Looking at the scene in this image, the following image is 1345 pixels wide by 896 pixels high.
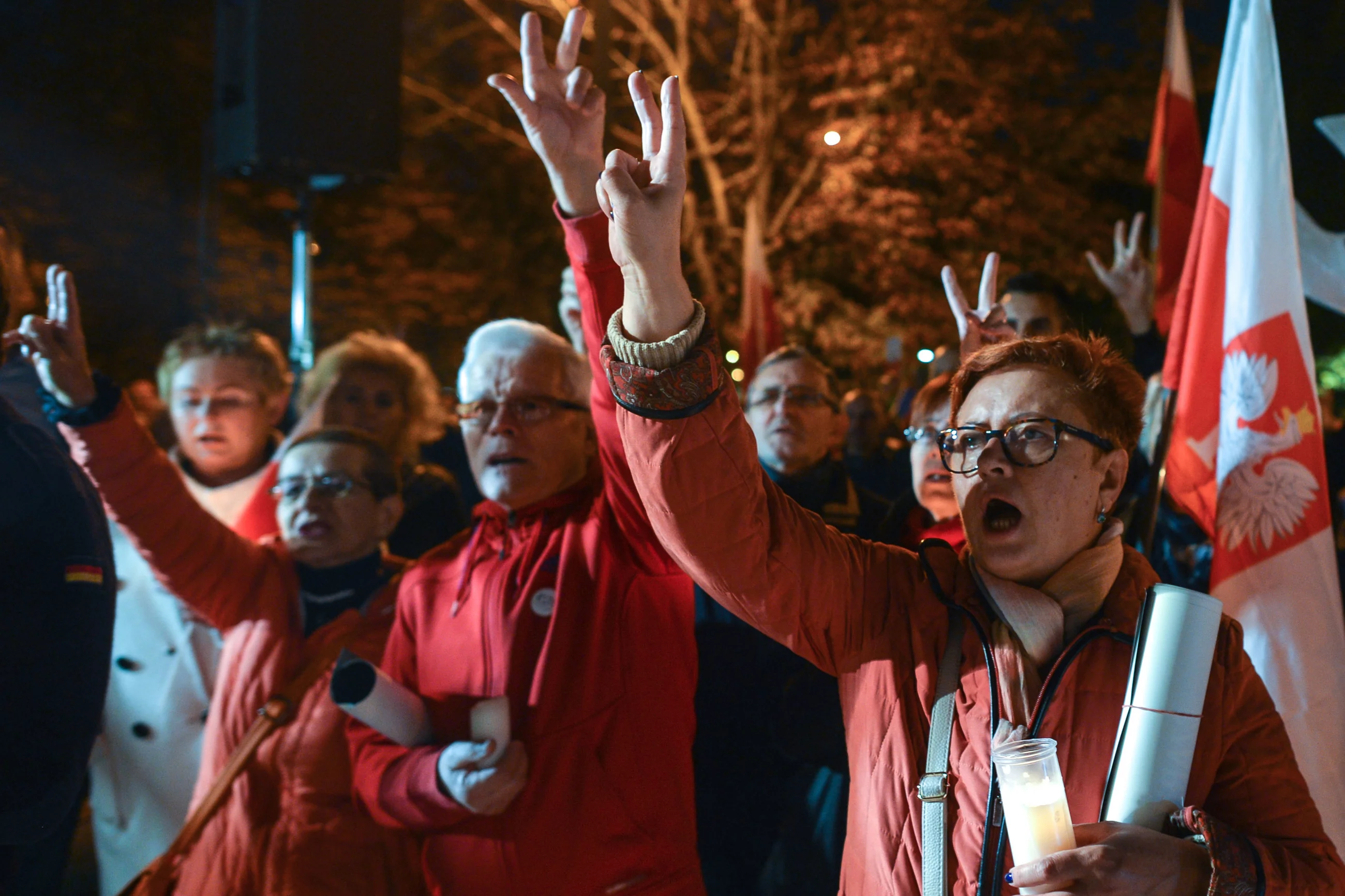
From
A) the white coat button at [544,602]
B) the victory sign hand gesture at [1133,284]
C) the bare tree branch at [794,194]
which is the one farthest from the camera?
the bare tree branch at [794,194]

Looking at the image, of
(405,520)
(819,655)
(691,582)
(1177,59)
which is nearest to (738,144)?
(1177,59)

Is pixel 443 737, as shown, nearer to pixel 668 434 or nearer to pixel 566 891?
pixel 566 891

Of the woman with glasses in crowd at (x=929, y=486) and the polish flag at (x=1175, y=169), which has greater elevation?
the polish flag at (x=1175, y=169)

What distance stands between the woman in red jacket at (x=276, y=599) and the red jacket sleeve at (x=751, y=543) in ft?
4.85

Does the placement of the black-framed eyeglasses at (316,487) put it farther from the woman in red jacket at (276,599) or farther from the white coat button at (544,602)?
the white coat button at (544,602)

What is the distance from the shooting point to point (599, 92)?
2.31 meters

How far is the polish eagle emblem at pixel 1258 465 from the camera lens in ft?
9.43

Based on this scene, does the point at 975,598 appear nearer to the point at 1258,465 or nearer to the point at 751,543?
the point at 751,543

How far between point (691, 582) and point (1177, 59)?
308 centimetres

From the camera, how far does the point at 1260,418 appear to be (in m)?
2.96

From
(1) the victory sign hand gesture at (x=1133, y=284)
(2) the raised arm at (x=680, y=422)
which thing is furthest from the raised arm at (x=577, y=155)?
(1) the victory sign hand gesture at (x=1133, y=284)

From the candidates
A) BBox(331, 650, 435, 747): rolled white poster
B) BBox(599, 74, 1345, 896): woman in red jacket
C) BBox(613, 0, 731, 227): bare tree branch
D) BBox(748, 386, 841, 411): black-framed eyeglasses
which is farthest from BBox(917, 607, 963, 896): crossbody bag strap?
BBox(613, 0, 731, 227): bare tree branch

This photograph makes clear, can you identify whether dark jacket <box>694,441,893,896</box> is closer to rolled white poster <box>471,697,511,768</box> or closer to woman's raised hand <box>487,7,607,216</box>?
rolled white poster <box>471,697,511,768</box>

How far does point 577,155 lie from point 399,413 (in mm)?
2553
